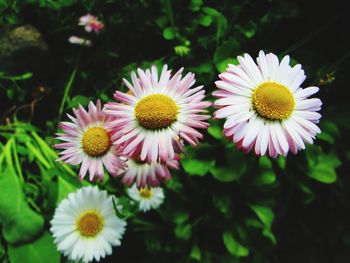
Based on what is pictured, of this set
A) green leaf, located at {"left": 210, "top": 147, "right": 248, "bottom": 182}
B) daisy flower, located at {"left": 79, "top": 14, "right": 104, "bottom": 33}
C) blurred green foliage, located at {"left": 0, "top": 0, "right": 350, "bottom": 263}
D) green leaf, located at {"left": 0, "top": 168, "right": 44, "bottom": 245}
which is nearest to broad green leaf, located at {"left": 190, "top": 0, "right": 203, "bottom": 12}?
blurred green foliage, located at {"left": 0, "top": 0, "right": 350, "bottom": 263}

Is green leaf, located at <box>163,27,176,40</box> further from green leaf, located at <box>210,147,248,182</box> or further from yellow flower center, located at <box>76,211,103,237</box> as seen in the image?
yellow flower center, located at <box>76,211,103,237</box>

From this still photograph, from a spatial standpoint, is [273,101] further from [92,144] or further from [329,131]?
[329,131]

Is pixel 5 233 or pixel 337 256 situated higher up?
pixel 337 256

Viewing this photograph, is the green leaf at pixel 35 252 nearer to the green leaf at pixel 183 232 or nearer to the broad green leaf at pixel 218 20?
the green leaf at pixel 183 232

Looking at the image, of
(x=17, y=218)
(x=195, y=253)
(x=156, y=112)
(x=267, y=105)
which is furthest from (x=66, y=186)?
(x=267, y=105)

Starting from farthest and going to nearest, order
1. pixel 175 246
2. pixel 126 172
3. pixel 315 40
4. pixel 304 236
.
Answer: pixel 304 236 < pixel 315 40 < pixel 175 246 < pixel 126 172

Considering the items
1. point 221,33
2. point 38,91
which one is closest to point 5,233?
point 38,91

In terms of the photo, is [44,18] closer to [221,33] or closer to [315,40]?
[221,33]
